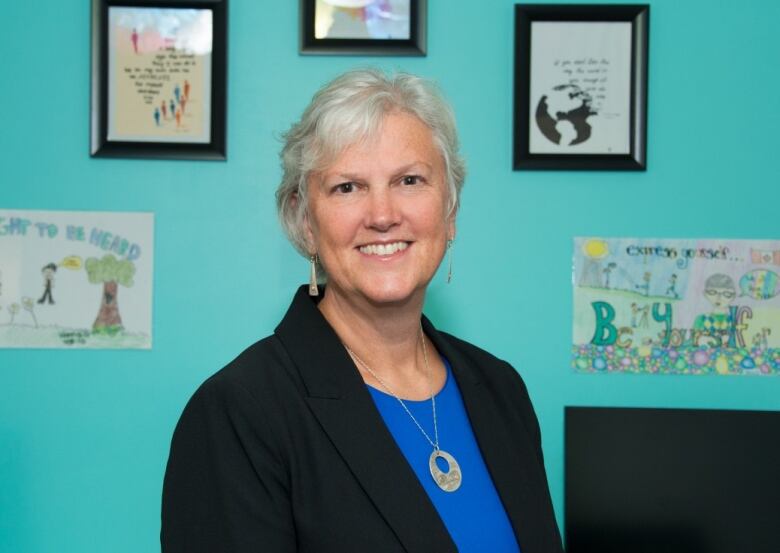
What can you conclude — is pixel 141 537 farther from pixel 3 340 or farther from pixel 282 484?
pixel 282 484

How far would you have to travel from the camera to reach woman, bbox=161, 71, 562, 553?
106cm

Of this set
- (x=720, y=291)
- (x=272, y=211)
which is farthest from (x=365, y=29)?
(x=720, y=291)

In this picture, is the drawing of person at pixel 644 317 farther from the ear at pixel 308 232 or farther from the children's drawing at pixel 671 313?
the ear at pixel 308 232

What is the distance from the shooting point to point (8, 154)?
195 cm

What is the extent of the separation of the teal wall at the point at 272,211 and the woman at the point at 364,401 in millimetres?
579

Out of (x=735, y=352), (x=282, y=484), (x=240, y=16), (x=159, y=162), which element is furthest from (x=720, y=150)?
(x=282, y=484)

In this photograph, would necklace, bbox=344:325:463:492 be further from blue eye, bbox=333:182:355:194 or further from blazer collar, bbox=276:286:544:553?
blue eye, bbox=333:182:355:194

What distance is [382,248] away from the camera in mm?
1246

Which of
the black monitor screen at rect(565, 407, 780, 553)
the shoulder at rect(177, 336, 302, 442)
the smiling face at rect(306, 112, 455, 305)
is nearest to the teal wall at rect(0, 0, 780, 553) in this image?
the black monitor screen at rect(565, 407, 780, 553)

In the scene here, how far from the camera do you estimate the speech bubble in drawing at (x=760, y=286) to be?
1984 millimetres

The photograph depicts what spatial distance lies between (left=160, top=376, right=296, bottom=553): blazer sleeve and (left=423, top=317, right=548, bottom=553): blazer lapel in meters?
0.33

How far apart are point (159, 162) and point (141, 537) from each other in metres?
0.81

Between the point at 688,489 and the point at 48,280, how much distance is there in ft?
4.63

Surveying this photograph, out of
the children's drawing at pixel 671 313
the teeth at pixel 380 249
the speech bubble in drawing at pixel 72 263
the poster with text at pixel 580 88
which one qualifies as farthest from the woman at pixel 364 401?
the speech bubble in drawing at pixel 72 263
